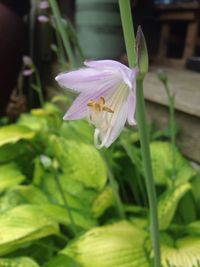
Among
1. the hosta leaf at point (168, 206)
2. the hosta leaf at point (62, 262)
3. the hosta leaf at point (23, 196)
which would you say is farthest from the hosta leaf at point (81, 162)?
the hosta leaf at point (62, 262)

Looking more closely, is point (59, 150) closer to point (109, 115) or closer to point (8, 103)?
point (109, 115)

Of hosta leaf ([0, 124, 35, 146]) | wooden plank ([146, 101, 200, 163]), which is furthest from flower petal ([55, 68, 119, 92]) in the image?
wooden plank ([146, 101, 200, 163])

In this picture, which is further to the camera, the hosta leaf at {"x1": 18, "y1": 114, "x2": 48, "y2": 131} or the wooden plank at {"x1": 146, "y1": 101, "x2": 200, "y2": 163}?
the hosta leaf at {"x1": 18, "y1": 114, "x2": 48, "y2": 131}

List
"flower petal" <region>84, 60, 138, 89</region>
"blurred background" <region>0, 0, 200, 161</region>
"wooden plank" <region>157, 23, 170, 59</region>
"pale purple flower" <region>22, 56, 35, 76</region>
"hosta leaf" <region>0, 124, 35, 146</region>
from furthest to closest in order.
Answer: "wooden plank" <region>157, 23, 170, 59</region>
"blurred background" <region>0, 0, 200, 161</region>
"pale purple flower" <region>22, 56, 35, 76</region>
"hosta leaf" <region>0, 124, 35, 146</region>
"flower petal" <region>84, 60, 138, 89</region>

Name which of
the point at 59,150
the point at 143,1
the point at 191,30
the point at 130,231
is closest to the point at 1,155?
the point at 59,150

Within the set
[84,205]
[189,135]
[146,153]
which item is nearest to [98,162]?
[84,205]

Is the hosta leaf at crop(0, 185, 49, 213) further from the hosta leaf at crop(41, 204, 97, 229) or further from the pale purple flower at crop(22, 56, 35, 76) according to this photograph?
the pale purple flower at crop(22, 56, 35, 76)

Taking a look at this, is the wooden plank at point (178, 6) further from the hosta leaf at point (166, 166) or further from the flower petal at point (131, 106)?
the flower petal at point (131, 106)
